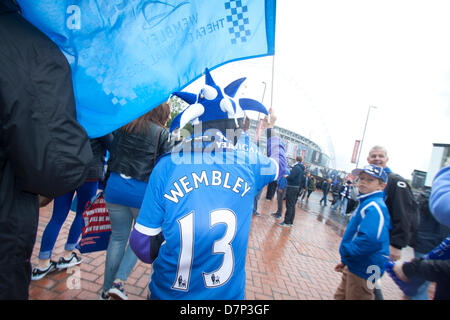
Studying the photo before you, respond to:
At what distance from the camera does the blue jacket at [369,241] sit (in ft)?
7.09

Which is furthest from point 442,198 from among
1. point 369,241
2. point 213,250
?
point 213,250

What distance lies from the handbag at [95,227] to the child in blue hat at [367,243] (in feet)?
8.34

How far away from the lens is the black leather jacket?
80.7 inches

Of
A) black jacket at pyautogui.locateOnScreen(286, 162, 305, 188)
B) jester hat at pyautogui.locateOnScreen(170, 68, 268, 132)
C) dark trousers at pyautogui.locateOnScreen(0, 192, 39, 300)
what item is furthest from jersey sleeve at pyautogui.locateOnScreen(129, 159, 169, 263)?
black jacket at pyautogui.locateOnScreen(286, 162, 305, 188)

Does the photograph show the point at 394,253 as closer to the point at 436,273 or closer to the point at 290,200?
the point at 436,273

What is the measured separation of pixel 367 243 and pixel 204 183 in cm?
186

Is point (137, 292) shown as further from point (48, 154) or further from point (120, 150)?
point (48, 154)

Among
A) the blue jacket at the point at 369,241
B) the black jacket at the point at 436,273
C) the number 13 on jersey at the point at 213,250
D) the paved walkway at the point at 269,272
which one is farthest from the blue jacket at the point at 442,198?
the paved walkway at the point at 269,272

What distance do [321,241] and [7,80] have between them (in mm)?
6986

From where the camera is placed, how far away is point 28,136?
81 cm

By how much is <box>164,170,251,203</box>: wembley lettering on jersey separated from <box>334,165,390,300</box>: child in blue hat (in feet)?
5.31

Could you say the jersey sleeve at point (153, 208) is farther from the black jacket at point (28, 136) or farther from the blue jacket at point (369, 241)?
the blue jacket at point (369, 241)

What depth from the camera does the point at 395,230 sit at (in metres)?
2.95
